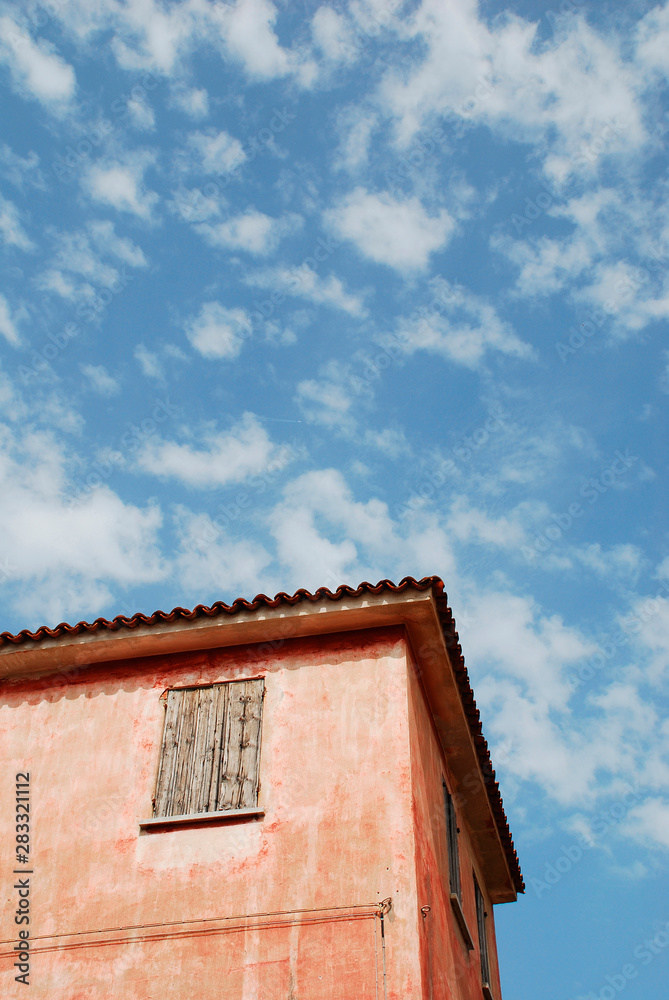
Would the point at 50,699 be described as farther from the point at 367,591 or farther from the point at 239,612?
the point at 367,591

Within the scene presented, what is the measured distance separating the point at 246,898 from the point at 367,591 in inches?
130

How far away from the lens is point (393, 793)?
9289 millimetres

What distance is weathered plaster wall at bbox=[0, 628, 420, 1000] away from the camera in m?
8.55

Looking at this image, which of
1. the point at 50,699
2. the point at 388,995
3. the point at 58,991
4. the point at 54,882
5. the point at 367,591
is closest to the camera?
the point at 388,995

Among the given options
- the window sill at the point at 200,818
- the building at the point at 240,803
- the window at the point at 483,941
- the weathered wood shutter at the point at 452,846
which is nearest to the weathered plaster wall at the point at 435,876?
the building at the point at 240,803

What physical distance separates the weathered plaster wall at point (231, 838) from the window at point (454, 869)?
7.57 ft

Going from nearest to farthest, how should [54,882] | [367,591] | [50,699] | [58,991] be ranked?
[58,991] → [54,882] → [367,591] → [50,699]

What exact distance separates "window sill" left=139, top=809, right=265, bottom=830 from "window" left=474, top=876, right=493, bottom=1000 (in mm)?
5619

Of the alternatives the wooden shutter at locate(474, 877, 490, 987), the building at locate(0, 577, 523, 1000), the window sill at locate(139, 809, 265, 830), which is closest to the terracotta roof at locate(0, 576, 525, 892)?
the building at locate(0, 577, 523, 1000)

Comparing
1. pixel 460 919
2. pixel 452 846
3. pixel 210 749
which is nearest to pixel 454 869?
pixel 452 846

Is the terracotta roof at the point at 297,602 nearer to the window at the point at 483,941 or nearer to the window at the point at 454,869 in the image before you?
the window at the point at 454,869

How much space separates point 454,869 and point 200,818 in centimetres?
356

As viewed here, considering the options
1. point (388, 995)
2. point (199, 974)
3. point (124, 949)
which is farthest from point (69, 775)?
point (388, 995)

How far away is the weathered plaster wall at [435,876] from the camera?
8.92 metres
